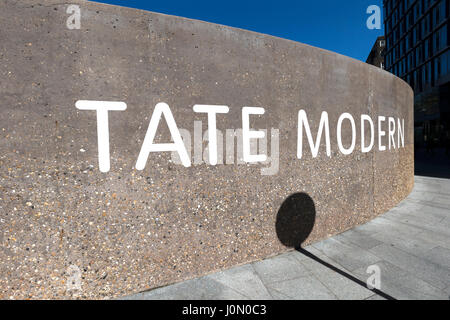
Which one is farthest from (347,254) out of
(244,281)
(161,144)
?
(161,144)

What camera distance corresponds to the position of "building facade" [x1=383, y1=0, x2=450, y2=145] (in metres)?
28.8

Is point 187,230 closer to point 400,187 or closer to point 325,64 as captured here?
point 325,64

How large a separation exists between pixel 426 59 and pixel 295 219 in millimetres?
43120

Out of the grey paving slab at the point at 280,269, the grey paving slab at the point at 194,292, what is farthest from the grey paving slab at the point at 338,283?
the grey paving slab at the point at 194,292

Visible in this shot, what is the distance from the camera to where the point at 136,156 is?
107 inches

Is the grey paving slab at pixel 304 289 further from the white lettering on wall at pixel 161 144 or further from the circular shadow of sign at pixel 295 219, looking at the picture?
the white lettering on wall at pixel 161 144

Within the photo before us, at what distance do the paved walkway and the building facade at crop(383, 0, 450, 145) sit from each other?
32.2 m

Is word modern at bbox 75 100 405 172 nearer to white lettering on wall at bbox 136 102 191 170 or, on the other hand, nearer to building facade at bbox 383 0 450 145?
white lettering on wall at bbox 136 102 191 170

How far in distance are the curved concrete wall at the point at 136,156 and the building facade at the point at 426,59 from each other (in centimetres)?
3385

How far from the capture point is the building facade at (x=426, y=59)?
28.8 metres

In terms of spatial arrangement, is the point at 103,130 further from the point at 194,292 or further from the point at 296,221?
the point at 296,221

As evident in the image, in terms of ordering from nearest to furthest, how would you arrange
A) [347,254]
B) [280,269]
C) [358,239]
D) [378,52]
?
[280,269]
[347,254]
[358,239]
[378,52]

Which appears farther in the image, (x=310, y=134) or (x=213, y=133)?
(x=310, y=134)

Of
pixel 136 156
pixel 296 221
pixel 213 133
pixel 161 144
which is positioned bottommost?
pixel 296 221
